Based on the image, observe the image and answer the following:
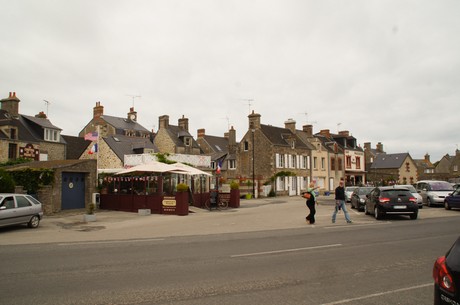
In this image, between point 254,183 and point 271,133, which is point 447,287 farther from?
point 271,133

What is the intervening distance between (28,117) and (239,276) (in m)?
40.7

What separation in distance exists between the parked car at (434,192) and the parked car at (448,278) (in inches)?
936

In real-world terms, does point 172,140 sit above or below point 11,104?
below

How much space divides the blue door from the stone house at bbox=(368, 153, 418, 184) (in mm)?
54240

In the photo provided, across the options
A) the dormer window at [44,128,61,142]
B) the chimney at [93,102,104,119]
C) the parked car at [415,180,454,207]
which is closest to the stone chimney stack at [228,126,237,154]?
the chimney at [93,102,104,119]

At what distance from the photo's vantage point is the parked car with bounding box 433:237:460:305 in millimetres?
3455

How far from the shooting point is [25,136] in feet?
127

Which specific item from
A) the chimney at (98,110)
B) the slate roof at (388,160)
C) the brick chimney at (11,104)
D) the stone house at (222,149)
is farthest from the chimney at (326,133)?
the brick chimney at (11,104)

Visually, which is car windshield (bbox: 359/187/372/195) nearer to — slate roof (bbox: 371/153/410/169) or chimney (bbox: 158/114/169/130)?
chimney (bbox: 158/114/169/130)

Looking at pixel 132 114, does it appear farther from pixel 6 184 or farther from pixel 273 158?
pixel 6 184

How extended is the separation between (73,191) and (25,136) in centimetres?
1845

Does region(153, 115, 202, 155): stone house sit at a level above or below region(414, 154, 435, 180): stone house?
above

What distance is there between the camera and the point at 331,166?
54688mm

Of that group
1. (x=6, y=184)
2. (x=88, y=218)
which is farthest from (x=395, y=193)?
(x=6, y=184)
